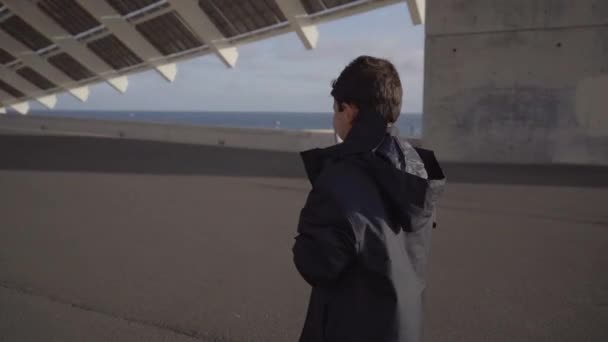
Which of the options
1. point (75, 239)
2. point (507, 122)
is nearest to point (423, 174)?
point (75, 239)

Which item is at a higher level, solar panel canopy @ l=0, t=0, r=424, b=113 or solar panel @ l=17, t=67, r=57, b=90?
solar panel canopy @ l=0, t=0, r=424, b=113

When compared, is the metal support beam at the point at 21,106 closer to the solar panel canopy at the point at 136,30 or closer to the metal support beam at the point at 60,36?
the solar panel canopy at the point at 136,30

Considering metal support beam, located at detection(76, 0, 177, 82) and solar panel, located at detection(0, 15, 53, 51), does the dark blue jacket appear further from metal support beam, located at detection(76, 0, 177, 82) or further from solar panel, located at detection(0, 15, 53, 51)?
solar panel, located at detection(0, 15, 53, 51)

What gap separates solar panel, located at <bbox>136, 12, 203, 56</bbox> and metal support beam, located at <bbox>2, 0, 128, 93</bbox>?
3.70 meters

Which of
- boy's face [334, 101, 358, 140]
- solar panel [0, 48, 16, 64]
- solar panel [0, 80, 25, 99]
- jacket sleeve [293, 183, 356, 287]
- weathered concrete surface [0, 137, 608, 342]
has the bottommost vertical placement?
weathered concrete surface [0, 137, 608, 342]

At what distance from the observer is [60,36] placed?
20.4 metres

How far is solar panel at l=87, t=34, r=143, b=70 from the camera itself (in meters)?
20.8

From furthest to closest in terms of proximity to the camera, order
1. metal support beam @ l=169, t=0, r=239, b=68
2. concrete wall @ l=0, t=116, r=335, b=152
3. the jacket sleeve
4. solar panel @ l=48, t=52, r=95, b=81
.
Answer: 1. solar panel @ l=48, t=52, r=95, b=81
2. metal support beam @ l=169, t=0, r=239, b=68
3. concrete wall @ l=0, t=116, r=335, b=152
4. the jacket sleeve

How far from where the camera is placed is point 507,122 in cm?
1205

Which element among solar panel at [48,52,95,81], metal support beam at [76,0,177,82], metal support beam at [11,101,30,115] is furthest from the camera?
metal support beam at [11,101,30,115]

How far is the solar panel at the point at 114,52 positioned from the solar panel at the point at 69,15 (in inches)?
34.4

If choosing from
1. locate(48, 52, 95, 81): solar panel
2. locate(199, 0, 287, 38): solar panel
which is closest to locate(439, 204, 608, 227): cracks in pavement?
locate(199, 0, 287, 38): solar panel

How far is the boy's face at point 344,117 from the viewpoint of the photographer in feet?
5.13

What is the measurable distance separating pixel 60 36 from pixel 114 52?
2.32 meters
